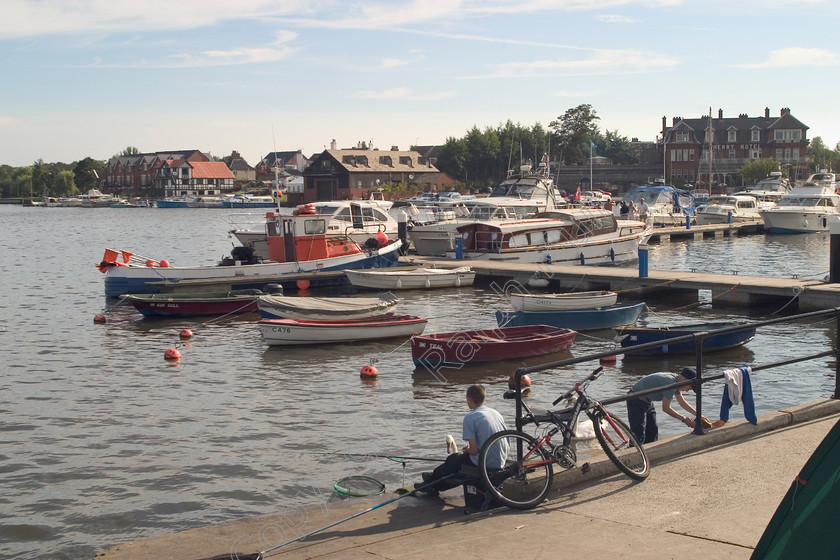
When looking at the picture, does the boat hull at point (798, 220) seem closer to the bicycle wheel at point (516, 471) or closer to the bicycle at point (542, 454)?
the bicycle at point (542, 454)

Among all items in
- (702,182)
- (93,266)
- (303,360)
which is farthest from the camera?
(702,182)

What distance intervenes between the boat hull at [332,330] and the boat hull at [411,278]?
10.0m

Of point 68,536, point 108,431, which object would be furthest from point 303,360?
point 68,536

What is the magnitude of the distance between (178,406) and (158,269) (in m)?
17.0

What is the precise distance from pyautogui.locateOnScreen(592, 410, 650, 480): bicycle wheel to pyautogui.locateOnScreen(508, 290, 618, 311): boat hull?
17.3 meters

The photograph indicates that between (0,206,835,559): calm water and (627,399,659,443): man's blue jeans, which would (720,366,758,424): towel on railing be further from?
(0,206,835,559): calm water

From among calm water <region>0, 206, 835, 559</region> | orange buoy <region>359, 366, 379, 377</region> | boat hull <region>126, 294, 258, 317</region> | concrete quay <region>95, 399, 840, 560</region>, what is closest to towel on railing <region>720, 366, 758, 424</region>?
concrete quay <region>95, 399, 840, 560</region>

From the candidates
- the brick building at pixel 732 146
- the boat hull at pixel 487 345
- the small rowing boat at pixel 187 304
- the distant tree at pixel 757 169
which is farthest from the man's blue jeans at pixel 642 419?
the brick building at pixel 732 146

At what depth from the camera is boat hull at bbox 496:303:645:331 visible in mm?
26938

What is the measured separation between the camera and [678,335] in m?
22.3

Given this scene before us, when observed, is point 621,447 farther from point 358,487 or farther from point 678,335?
point 678,335

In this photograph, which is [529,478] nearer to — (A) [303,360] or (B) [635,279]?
(A) [303,360]

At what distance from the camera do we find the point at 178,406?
19891 mm

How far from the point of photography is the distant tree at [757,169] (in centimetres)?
11556
